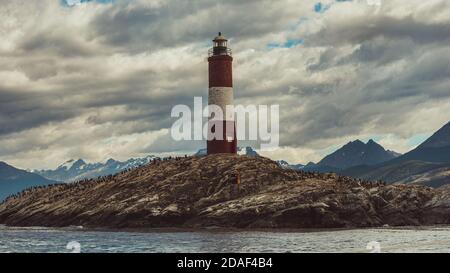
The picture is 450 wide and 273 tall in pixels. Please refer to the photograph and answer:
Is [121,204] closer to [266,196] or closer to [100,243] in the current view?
[266,196]

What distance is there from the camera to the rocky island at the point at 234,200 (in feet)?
354

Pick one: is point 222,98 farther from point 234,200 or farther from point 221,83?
point 234,200

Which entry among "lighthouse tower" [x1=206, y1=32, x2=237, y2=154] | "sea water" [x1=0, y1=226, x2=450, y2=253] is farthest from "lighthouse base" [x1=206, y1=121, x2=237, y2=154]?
"sea water" [x1=0, y1=226, x2=450, y2=253]

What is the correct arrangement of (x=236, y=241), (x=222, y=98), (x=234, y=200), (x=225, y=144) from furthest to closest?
(x=225, y=144) → (x=222, y=98) → (x=234, y=200) → (x=236, y=241)

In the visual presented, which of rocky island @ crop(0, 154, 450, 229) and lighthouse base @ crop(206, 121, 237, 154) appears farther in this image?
lighthouse base @ crop(206, 121, 237, 154)

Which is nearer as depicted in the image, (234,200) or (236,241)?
(236,241)

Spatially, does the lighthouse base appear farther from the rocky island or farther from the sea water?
the sea water

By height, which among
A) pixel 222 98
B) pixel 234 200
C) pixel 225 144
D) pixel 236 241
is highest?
pixel 222 98

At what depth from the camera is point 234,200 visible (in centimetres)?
11512

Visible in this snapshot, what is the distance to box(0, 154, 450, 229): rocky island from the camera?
10800 centimetres

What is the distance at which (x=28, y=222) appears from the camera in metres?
138

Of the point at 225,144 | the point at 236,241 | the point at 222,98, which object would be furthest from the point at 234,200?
the point at 236,241
